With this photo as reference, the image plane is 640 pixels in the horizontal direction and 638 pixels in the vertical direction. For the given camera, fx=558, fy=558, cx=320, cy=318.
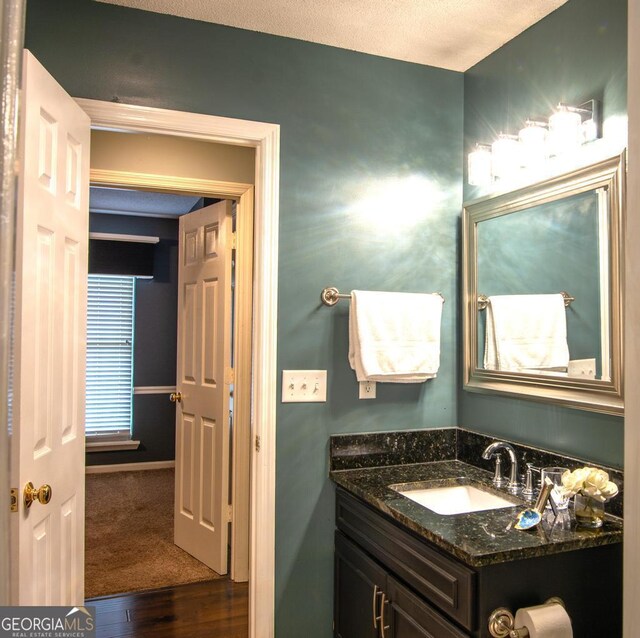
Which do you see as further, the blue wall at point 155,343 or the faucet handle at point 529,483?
the blue wall at point 155,343

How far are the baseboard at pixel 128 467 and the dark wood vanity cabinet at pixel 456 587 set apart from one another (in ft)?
12.2

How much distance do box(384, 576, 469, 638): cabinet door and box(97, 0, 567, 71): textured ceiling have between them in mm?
1973

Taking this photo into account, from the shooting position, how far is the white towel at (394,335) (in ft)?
7.13

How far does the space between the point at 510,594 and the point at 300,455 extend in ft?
3.15

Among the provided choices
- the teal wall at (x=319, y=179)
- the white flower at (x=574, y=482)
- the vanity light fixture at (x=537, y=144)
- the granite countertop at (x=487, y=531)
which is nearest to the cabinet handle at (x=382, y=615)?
the granite countertop at (x=487, y=531)

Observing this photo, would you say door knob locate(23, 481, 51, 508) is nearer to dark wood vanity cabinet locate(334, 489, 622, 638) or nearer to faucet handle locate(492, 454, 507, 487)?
dark wood vanity cabinet locate(334, 489, 622, 638)

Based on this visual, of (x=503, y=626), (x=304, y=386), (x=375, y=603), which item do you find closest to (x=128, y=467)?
(x=304, y=386)

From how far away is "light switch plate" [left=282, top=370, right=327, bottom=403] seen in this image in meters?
2.19

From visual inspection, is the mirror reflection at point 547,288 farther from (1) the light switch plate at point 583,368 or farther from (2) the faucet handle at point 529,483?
(2) the faucet handle at point 529,483

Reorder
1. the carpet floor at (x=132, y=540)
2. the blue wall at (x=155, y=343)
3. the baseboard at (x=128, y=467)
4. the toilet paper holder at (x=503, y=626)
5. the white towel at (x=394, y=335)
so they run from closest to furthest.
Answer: the toilet paper holder at (x=503, y=626) → the white towel at (x=394, y=335) → the carpet floor at (x=132, y=540) → the baseboard at (x=128, y=467) → the blue wall at (x=155, y=343)

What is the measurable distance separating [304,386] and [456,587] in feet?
3.11

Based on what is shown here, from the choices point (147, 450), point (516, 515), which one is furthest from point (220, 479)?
point (147, 450)

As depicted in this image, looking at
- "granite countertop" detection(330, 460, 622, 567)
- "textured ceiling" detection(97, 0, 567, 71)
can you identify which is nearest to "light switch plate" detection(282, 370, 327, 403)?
"granite countertop" detection(330, 460, 622, 567)

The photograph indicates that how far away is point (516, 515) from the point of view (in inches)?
67.5
